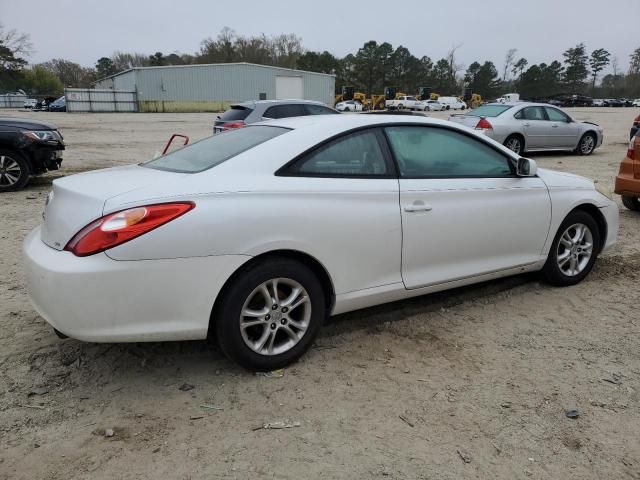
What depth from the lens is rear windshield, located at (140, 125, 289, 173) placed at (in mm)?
3213

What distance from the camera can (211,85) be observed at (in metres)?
56.4

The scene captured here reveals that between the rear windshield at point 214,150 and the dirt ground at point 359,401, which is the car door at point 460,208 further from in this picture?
the rear windshield at point 214,150

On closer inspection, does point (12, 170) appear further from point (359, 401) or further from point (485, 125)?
point (485, 125)

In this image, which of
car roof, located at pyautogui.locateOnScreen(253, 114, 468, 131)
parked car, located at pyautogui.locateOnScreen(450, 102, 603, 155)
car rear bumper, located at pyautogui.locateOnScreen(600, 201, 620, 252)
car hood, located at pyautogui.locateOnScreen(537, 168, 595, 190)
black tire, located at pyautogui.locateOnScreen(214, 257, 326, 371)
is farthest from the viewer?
parked car, located at pyautogui.locateOnScreen(450, 102, 603, 155)

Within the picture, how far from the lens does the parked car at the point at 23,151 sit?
852 cm

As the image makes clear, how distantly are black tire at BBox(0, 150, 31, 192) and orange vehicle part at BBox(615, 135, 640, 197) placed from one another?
9.15m

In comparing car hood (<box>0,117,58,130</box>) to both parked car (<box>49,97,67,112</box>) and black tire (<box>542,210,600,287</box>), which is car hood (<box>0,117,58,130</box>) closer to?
black tire (<box>542,210,600,287</box>)

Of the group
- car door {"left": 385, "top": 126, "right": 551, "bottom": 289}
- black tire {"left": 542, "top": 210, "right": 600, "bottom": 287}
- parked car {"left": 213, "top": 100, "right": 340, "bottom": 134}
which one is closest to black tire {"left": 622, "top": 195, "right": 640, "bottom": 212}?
black tire {"left": 542, "top": 210, "right": 600, "bottom": 287}

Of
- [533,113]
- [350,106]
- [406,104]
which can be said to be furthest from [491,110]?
[406,104]

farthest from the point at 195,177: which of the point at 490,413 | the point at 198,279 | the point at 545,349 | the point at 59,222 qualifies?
the point at 545,349

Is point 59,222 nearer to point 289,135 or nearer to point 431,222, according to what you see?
point 289,135

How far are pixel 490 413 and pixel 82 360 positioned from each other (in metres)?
2.43

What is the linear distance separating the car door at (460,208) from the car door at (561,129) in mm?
11237

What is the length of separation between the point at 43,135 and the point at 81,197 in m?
6.97
